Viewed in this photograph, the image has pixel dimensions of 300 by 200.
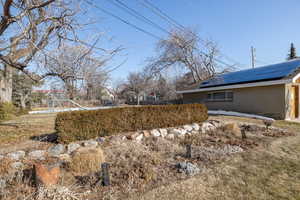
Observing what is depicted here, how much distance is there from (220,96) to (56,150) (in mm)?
12422

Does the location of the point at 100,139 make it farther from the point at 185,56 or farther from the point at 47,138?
the point at 185,56

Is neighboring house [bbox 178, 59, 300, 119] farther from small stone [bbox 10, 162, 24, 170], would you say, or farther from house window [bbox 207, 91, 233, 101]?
small stone [bbox 10, 162, 24, 170]

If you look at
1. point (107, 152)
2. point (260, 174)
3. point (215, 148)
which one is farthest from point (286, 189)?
point (107, 152)

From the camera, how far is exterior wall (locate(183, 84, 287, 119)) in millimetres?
9078

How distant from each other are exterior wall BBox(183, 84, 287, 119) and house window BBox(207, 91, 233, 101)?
328mm

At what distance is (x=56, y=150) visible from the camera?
367cm

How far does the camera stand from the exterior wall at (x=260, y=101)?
908cm

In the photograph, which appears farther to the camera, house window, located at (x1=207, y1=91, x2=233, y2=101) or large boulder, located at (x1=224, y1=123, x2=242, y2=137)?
house window, located at (x1=207, y1=91, x2=233, y2=101)

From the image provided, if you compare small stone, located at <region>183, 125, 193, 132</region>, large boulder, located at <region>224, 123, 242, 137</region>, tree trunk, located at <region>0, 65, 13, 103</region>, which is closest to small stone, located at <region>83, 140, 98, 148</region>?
small stone, located at <region>183, 125, 193, 132</region>

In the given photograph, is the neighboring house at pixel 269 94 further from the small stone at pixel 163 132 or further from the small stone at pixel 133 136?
the small stone at pixel 133 136

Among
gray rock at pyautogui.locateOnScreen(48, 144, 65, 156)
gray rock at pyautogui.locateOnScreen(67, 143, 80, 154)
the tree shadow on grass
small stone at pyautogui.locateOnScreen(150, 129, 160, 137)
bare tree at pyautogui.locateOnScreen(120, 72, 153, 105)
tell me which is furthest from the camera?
bare tree at pyautogui.locateOnScreen(120, 72, 153, 105)

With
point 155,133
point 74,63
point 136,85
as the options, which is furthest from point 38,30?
point 136,85

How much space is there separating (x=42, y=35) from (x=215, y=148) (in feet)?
18.9

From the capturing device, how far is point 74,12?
4102 millimetres
